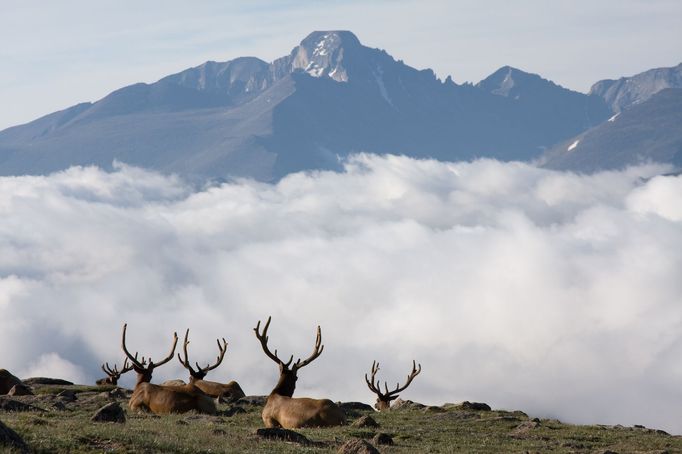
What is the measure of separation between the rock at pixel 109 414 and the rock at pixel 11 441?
6.81m

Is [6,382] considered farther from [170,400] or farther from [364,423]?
[364,423]

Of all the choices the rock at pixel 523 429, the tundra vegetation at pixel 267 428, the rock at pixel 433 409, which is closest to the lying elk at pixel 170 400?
the tundra vegetation at pixel 267 428

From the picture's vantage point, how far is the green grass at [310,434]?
19.7 m

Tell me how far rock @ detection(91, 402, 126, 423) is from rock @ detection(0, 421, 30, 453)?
6.81 m

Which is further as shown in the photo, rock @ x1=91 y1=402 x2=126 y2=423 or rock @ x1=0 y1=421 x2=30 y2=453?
rock @ x1=91 y1=402 x2=126 y2=423

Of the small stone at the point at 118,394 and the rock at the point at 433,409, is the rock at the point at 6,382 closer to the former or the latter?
the small stone at the point at 118,394

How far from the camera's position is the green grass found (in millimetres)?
19688

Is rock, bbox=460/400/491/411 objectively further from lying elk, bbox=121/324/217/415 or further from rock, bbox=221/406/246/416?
lying elk, bbox=121/324/217/415

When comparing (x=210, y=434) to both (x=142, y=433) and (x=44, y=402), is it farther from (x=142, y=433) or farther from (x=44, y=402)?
(x=44, y=402)

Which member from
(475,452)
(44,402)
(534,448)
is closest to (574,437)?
(534,448)

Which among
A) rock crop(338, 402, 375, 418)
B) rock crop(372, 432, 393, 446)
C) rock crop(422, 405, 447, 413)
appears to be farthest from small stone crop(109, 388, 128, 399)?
rock crop(372, 432, 393, 446)

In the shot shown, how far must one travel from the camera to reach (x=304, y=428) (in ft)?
90.5

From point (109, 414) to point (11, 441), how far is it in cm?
750

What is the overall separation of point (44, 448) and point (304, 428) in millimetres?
10406
